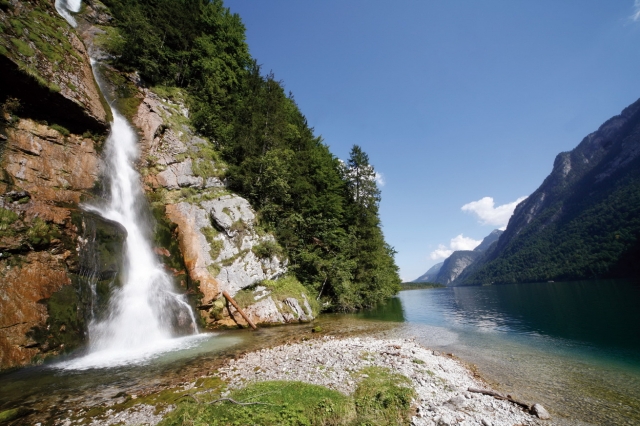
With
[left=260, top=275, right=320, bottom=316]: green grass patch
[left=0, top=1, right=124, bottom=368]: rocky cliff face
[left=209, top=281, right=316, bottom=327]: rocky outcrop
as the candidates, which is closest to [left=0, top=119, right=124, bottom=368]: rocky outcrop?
[left=0, top=1, right=124, bottom=368]: rocky cliff face

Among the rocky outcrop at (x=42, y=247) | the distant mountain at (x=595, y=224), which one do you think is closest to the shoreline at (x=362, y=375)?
the rocky outcrop at (x=42, y=247)

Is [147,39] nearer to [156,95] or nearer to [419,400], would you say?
[156,95]

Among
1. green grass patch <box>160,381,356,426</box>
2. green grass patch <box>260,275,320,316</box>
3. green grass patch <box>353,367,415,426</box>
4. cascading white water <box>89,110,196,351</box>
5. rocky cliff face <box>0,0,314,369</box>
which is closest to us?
green grass patch <box>160,381,356,426</box>

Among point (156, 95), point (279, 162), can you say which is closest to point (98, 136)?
point (156, 95)

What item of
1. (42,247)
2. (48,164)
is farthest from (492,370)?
(48,164)

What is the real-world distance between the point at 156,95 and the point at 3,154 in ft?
51.6

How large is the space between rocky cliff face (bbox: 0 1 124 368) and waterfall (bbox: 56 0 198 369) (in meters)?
0.99

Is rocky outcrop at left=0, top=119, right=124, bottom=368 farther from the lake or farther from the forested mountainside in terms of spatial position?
the lake

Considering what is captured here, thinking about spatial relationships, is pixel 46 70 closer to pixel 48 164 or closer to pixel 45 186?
pixel 48 164

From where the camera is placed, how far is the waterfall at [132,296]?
1282 centimetres

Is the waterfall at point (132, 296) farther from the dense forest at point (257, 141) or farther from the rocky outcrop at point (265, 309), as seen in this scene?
the dense forest at point (257, 141)

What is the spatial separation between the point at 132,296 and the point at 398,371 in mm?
14497

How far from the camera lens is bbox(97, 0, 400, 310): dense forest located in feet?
86.8

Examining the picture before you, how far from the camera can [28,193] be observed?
43.3 feet
